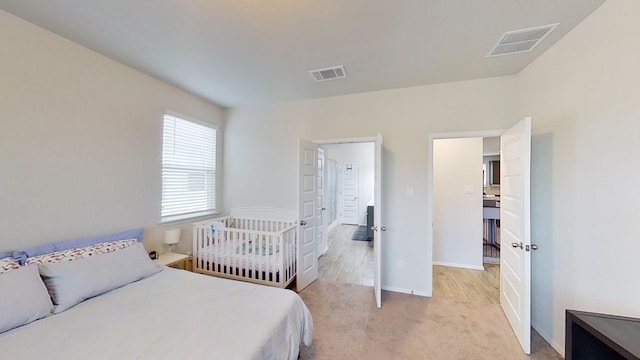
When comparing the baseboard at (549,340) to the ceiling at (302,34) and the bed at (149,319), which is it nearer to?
the bed at (149,319)

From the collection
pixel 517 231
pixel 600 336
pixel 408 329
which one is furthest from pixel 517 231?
pixel 408 329

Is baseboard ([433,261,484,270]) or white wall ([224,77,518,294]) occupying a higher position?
white wall ([224,77,518,294])

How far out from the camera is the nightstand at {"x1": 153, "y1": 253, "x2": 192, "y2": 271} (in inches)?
105

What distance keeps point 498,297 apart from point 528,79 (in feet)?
8.40

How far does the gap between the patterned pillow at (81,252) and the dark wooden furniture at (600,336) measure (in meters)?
3.48

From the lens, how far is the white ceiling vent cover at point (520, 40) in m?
1.89

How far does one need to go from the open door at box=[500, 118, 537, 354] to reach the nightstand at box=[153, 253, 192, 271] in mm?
3533

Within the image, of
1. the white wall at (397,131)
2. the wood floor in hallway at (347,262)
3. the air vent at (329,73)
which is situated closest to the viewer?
the air vent at (329,73)

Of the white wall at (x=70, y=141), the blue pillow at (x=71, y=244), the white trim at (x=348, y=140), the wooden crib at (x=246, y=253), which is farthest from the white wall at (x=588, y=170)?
the white wall at (x=70, y=141)

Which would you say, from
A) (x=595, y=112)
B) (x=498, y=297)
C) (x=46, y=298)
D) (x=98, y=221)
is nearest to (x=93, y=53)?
(x=98, y=221)

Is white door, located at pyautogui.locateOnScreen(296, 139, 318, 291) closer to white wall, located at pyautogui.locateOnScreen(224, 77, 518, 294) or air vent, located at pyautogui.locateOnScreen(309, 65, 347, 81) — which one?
white wall, located at pyautogui.locateOnScreen(224, 77, 518, 294)

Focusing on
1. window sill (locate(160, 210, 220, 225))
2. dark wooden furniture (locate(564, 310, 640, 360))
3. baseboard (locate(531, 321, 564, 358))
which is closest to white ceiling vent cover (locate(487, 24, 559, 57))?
dark wooden furniture (locate(564, 310, 640, 360))

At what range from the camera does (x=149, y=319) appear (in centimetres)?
148

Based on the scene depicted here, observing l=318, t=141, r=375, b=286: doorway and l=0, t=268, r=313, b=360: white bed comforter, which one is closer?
l=0, t=268, r=313, b=360: white bed comforter
